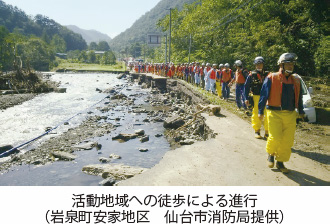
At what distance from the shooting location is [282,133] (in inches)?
185

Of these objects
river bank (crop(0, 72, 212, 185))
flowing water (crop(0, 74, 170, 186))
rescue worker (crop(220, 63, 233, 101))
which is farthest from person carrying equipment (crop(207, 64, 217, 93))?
flowing water (crop(0, 74, 170, 186))

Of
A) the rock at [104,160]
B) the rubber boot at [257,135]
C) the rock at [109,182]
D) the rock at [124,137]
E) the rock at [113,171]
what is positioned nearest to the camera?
the rock at [109,182]

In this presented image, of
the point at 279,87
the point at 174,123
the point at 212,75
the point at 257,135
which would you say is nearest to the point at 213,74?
the point at 212,75

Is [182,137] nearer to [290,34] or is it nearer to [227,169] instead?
[227,169]

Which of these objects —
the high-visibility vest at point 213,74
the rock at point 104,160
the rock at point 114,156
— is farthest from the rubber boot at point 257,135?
the high-visibility vest at point 213,74

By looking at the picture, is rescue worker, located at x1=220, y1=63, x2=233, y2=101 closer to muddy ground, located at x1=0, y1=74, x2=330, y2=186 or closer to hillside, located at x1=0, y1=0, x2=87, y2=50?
muddy ground, located at x1=0, y1=74, x2=330, y2=186

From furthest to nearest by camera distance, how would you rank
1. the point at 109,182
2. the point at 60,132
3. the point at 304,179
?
the point at 60,132 < the point at 109,182 < the point at 304,179

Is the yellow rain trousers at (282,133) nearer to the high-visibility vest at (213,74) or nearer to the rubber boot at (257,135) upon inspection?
the rubber boot at (257,135)

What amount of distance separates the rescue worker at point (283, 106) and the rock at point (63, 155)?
6.96 metres

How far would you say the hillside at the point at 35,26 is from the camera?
400ft

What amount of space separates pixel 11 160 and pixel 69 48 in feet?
512

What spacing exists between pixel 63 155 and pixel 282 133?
24.7ft

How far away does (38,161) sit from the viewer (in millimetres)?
8883

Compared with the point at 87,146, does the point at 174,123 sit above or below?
above
